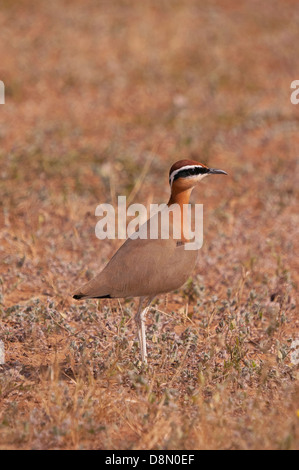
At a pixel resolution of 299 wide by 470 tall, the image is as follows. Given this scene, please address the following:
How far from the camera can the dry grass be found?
4.23 m

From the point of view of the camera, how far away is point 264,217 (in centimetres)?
790

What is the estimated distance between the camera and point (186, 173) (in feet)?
16.3

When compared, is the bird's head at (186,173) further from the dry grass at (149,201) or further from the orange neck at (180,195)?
the dry grass at (149,201)

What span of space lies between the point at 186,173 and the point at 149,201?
2841 mm

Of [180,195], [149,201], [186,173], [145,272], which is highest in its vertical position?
[149,201]

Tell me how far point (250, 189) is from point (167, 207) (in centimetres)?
369

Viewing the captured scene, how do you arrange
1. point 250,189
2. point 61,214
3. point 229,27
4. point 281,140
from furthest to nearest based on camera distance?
1. point 229,27
2. point 281,140
3. point 250,189
4. point 61,214

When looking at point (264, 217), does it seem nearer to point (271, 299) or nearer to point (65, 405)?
point (271, 299)

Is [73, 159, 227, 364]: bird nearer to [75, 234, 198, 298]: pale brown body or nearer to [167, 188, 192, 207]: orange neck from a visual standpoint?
[75, 234, 198, 298]: pale brown body

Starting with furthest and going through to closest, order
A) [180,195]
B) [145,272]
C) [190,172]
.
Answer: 1. [180,195]
2. [190,172]
3. [145,272]

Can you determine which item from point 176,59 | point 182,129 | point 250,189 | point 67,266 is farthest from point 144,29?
point 67,266

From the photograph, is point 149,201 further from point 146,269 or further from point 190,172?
point 146,269

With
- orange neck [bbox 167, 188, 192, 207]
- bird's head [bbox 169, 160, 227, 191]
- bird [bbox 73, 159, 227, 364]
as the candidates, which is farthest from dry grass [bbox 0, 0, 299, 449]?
bird's head [bbox 169, 160, 227, 191]

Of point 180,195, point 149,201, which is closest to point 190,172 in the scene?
point 180,195
